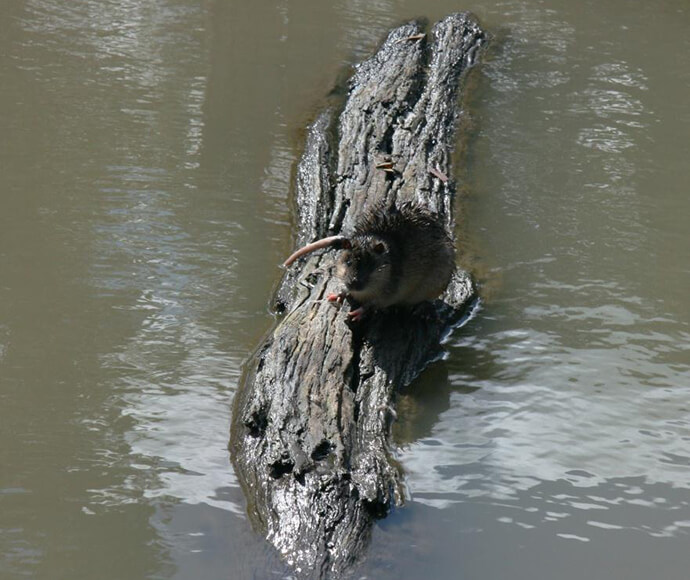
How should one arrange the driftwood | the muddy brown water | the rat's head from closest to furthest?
the driftwood
the muddy brown water
the rat's head

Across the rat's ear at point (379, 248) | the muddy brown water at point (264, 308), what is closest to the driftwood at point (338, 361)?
the muddy brown water at point (264, 308)

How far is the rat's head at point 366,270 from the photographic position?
214 inches

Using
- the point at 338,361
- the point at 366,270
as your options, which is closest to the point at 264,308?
the point at 366,270

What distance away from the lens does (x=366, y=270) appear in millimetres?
5430

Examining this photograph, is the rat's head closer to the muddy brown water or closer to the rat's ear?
the rat's ear

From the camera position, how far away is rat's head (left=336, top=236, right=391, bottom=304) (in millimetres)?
5426

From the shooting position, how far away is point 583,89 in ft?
33.3

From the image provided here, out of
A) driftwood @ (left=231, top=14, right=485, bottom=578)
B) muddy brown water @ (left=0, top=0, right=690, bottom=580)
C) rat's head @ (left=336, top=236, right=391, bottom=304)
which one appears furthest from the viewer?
rat's head @ (left=336, top=236, right=391, bottom=304)

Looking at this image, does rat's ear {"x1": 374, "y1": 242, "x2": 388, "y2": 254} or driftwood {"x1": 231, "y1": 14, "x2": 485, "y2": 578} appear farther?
rat's ear {"x1": 374, "y1": 242, "x2": 388, "y2": 254}

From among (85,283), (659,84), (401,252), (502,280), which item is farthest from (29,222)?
(659,84)

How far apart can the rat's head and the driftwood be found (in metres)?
0.18

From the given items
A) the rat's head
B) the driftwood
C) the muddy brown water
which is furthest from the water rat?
the muddy brown water

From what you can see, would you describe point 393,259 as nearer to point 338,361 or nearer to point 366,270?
point 366,270

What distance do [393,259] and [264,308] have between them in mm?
965
